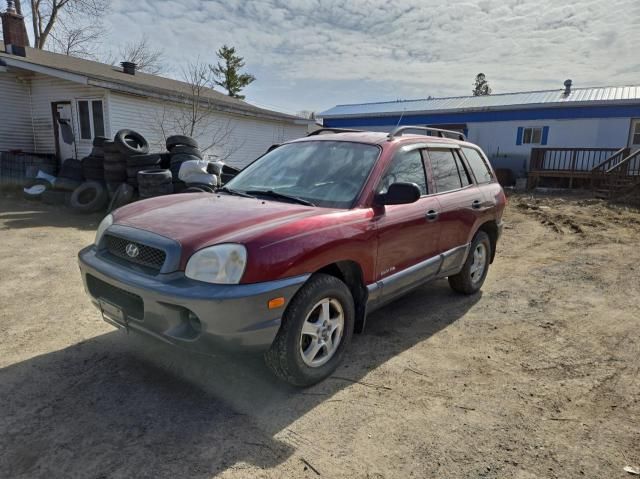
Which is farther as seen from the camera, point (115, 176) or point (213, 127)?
point (213, 127)

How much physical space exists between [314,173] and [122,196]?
23.5ft

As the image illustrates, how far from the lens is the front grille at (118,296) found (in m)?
2.61

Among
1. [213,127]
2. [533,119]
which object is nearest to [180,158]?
[213,127]

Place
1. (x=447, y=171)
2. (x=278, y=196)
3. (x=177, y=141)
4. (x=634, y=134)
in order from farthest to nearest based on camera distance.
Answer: (x=634, y=134) < (x=177, y=141) < (x=447, y=171) < (x=278, y=196)

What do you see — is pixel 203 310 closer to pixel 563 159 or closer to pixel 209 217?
pixel 209 217

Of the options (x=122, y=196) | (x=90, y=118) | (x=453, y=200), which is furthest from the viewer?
(x=90, y=118)

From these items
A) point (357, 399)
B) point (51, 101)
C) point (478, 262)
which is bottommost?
point (357, 399)

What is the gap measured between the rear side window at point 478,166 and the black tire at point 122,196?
742 cm

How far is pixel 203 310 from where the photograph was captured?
2.33 metres

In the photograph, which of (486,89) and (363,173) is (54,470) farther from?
(486,89)

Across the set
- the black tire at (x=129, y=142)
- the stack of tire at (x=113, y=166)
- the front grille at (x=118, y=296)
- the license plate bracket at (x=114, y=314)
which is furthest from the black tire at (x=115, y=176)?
the license plate bracket at (x=114, y=314)

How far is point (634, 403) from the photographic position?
2895 mm

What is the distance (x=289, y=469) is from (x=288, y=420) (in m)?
0.41

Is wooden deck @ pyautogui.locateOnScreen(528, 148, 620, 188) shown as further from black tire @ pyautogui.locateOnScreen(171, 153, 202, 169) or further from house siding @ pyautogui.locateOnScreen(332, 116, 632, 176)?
black tire @ pyautogui.locateOnScreen(171, 153, 202, 169)
